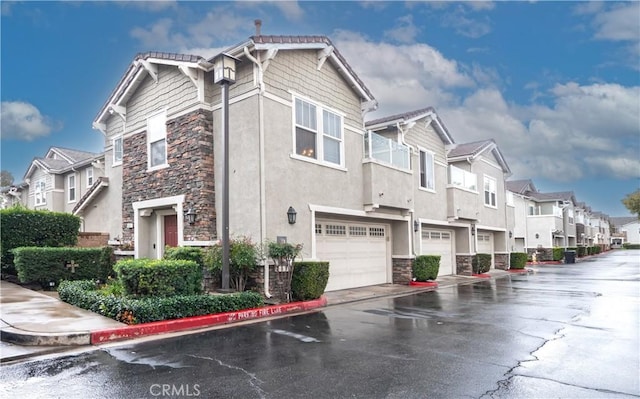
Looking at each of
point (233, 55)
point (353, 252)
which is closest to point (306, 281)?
point (353, 252)

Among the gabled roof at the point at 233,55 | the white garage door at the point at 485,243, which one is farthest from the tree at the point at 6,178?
the white garage door at the point at 485,243

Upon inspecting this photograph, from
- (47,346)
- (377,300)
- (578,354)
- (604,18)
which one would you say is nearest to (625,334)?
(578,354)

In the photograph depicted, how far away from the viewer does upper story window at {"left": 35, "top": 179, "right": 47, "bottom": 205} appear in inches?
1080

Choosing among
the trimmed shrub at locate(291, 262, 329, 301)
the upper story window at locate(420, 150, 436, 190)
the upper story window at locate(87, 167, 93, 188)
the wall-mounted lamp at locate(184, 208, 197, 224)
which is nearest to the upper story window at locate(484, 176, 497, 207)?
the upper story window at locate(420, 150, 436, 190)

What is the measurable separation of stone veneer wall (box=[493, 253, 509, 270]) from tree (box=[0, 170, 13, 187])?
45.7 m

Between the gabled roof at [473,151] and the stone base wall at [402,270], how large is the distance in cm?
835

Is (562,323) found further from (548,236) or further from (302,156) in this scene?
(548,236)

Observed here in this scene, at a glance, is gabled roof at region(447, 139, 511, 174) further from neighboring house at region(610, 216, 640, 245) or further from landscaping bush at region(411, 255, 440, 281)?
neighboring house at region(610, 216, 640, 245)

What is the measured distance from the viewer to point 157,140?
47.0 ft

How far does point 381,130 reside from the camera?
1825cm

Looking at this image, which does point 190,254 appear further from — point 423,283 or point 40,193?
point 40,193

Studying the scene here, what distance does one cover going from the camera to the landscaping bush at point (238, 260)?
36.0 feet

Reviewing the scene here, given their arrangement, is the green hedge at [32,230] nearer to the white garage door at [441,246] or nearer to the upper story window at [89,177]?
the upper story window at [89,177]

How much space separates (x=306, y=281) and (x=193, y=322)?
363cm
